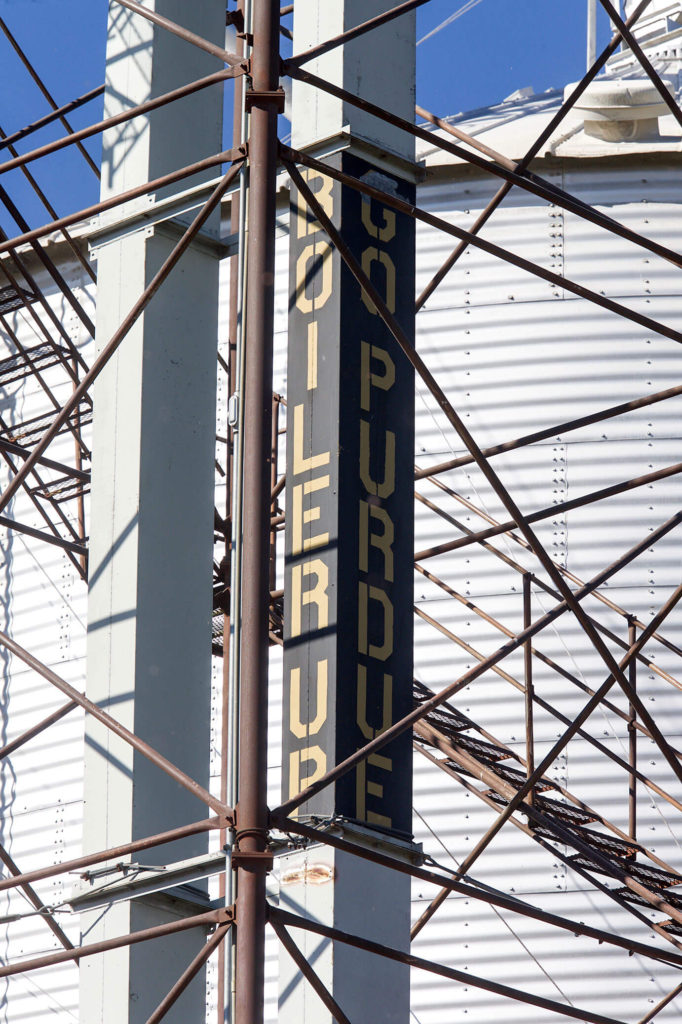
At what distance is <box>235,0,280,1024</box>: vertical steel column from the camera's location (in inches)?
286

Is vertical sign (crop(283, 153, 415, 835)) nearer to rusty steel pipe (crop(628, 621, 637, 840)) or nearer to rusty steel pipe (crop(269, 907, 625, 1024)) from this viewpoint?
rusty steel pipe (crop(269, 907, 625, 1024))

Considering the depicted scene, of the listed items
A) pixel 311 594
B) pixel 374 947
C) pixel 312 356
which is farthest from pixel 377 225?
pixel 374 947

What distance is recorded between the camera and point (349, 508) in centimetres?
847

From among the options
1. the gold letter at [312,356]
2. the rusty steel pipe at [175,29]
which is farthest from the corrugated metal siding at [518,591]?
the rusty steel pipe at [175,29]

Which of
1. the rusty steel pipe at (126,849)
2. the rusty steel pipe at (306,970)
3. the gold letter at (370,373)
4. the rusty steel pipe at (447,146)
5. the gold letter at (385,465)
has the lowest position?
the rusty steel pipe at (306,970)

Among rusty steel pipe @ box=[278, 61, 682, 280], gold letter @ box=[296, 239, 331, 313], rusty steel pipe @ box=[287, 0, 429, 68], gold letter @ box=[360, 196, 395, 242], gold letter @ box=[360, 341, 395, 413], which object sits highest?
rusty steel pipe @ box=[287, 0, 429, 68]

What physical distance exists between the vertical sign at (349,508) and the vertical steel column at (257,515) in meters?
0.65

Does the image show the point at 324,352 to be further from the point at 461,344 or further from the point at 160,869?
the point at 461,344

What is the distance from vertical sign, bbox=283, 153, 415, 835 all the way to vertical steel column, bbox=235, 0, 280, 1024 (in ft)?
2.15

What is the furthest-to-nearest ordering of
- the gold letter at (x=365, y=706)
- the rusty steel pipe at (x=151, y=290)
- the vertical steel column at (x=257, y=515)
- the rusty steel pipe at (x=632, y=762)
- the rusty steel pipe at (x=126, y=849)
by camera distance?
the rusty steel pipe at (x=632, y=762), the rusty steel pipe at (x=151, y=290), the gold letter at (x=365, y=706), the rusty steel pipe at (x=126, y=849), the vertical steel column at (x=257, y=515)

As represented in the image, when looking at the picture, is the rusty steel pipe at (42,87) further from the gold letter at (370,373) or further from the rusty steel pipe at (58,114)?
the gold letter at (370,373)

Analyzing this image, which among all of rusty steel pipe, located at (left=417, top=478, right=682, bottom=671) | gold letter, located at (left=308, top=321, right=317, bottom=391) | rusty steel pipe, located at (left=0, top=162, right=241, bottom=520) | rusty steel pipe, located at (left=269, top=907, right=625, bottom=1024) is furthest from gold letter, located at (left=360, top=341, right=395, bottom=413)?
rusty steel pipe, located at (left=417, top=478, right=682, bottom=671)

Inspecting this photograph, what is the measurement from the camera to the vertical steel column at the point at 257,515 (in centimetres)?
725

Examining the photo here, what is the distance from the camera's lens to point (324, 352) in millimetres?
8664
